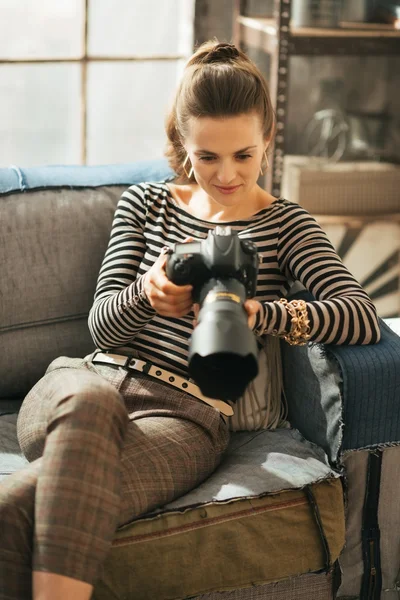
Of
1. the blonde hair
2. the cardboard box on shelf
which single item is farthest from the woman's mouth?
the cardboard box on shelf

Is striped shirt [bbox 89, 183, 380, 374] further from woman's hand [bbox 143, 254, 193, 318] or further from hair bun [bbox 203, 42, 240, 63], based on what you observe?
hair bun [bbox 203, 42, 240, 63]

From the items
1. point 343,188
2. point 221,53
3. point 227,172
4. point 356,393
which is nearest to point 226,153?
point 227,172

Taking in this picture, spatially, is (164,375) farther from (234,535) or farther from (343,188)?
(343,188)

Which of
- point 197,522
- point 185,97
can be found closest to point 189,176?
point 185,97

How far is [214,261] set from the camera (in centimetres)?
Result: 125

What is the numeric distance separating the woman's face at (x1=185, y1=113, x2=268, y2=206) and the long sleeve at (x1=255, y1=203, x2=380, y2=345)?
12cm

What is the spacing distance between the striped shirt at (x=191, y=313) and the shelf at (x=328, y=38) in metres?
0.84

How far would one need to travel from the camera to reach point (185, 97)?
5.05ft

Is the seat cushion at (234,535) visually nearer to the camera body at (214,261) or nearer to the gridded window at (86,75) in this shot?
the camera body at (214,261)

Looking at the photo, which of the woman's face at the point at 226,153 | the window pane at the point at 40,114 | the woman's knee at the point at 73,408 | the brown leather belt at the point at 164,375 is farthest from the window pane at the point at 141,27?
the woman's knee at the point at 73,408

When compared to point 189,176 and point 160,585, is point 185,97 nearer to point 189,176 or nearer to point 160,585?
point 189,176

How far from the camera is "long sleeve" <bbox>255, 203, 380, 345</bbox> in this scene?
1.47m

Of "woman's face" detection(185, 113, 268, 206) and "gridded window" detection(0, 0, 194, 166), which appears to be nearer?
"woman's face" detection(185, 113, 268, 206)

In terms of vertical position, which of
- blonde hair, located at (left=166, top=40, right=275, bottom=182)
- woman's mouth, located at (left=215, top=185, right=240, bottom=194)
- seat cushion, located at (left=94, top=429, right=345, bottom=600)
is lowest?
seat cushion, located at (left=94, top=429, right=345, bottom=600)
